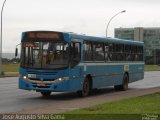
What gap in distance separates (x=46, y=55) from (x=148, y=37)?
462 feet

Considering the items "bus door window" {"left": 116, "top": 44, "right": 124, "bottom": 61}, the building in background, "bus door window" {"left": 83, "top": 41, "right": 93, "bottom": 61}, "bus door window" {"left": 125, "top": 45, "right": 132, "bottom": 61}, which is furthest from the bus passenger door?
the building in background

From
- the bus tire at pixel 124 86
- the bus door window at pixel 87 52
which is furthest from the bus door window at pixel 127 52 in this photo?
the bus door window at pixel 87 52

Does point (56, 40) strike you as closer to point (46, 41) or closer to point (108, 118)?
point (46, 41)

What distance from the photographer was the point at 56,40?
21500 millimetres

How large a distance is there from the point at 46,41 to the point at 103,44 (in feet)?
14.5

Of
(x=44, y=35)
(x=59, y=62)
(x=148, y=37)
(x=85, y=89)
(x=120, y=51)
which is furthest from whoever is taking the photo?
(x=148, y=37)

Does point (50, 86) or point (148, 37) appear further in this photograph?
point (148, 37)

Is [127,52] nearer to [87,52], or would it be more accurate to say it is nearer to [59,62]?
[87,52]

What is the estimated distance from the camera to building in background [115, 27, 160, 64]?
496 feet

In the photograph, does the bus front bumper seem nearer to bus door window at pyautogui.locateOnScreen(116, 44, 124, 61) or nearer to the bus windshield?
the bus windshield

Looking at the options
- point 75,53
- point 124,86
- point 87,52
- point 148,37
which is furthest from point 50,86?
point 148,37

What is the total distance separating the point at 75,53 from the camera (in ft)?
72.1

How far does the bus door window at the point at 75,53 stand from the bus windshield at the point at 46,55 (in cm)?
35

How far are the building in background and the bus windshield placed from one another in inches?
4848
